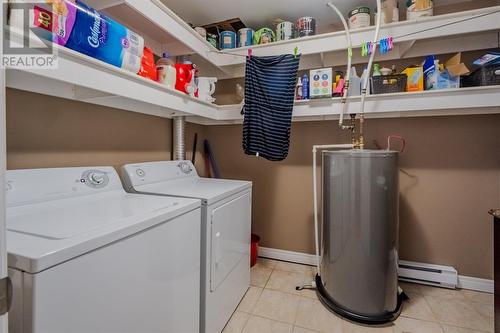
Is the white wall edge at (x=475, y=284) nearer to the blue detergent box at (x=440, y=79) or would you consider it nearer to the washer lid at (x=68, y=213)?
the blue detergent box at (x=440, y=79)

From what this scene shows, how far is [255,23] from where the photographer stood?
7.16ft

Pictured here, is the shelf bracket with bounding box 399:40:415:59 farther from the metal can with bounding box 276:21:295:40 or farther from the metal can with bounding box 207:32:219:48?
the metal can with bounding box 207:32:219:48

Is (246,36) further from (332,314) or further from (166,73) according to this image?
(332,314)

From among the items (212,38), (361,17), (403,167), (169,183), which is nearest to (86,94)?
(169,183)

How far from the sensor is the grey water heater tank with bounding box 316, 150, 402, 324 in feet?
5.04

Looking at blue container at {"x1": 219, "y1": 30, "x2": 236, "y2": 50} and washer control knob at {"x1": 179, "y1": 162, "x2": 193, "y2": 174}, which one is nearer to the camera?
washer control knob at {"x1": 179, "y1": 162, "x2": 193, "y2": 174}

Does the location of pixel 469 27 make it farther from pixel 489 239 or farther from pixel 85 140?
pixel 85 140

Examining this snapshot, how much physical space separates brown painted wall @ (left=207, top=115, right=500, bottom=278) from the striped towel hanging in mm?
519

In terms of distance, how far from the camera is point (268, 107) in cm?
189

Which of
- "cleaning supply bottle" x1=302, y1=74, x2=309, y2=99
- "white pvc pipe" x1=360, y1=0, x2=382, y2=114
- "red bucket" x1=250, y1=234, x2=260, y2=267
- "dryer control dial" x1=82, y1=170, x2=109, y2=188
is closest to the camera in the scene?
"dryer control dial" x1=82, y1=170, x2=109, y2=188

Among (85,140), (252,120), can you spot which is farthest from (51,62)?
(252,120)

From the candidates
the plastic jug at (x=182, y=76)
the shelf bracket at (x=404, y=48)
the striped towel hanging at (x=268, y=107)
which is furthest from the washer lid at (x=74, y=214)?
the shelf bracket at (x=404, y=48)

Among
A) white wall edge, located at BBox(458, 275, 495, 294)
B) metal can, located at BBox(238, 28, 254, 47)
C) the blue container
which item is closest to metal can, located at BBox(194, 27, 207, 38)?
the blue container

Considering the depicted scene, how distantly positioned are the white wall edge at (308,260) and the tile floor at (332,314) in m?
0.06
